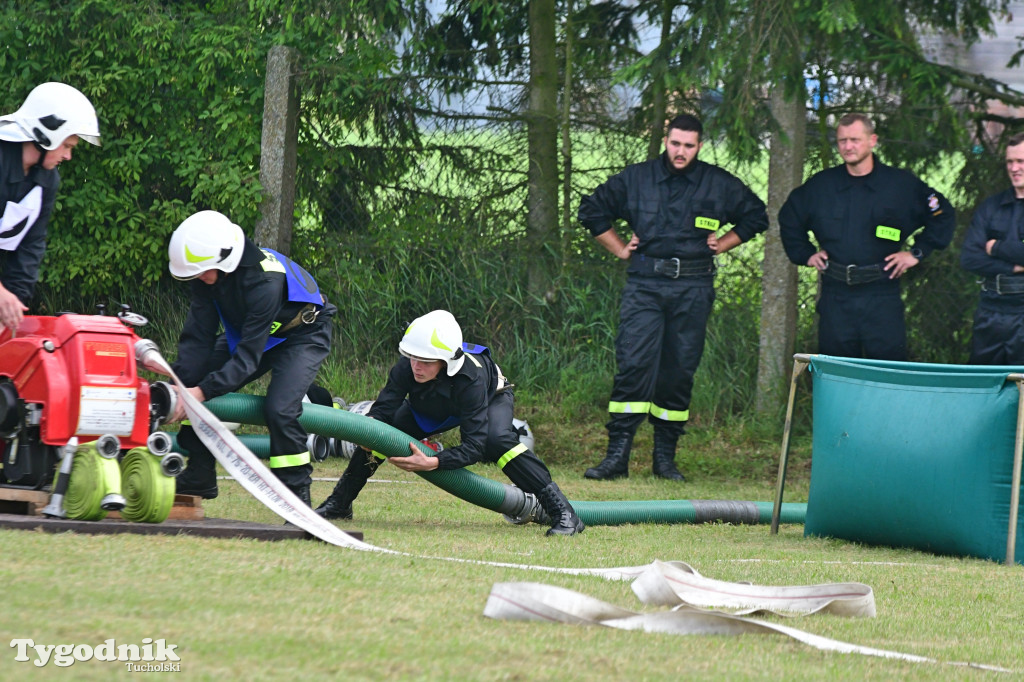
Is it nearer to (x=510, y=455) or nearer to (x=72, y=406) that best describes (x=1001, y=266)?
(x=510, y=455)

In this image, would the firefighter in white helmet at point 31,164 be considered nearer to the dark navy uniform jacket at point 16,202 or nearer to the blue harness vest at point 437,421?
the dark navy uniform jacket at point 16,202

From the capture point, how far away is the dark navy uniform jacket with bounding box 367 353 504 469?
5465 mm

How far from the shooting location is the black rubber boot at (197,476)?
221 inches

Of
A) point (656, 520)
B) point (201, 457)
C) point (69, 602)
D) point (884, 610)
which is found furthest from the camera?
point (656, 520)

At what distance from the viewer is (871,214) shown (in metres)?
7.18

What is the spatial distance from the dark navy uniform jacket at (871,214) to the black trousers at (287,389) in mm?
3173

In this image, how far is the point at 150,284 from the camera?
8.89 m

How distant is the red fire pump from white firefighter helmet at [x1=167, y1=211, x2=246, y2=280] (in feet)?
1.37

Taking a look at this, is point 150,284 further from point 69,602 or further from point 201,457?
point 69,602

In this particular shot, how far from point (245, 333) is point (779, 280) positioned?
442 centimetres

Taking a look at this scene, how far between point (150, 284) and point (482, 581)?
18.7 feet

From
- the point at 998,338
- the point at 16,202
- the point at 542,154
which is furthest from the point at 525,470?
the point at 542,154

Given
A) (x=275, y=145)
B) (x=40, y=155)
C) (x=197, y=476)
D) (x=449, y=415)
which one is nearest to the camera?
(x=40, y=155)

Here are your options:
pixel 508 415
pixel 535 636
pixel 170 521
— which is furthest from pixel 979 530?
pixel 170 521
